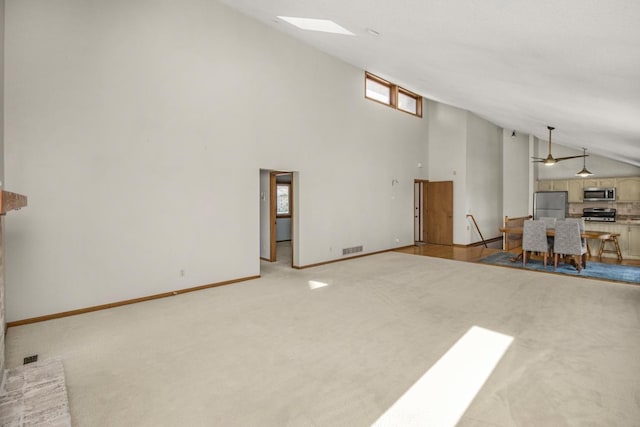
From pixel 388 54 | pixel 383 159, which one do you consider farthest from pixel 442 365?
pixel 383 159

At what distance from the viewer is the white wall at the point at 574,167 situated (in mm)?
8930

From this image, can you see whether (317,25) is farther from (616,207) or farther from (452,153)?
(616,207)

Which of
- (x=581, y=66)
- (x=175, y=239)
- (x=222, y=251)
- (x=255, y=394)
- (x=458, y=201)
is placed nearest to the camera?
(x=255, y=394)

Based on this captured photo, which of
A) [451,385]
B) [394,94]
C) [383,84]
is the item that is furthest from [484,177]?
[451,385]

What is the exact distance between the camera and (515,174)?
10.9m

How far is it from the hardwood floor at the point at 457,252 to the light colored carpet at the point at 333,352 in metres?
2.51

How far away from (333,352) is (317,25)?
4642 mm

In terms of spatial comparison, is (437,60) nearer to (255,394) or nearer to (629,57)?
(629,57)

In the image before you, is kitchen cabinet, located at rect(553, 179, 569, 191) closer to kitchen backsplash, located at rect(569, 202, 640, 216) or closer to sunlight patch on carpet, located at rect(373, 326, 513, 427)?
kitchen backsplash, located at rect(569, 202, 640, 216)

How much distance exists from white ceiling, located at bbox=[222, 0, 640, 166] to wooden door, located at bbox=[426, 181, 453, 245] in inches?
153

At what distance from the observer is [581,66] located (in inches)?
106

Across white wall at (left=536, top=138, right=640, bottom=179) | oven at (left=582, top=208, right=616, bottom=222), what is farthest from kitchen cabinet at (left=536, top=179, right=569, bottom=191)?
oven at (left=582, top=208, right=616, bottom=222)

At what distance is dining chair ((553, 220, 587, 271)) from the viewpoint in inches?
233

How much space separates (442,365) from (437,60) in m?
3.54
